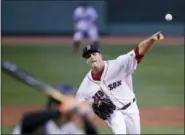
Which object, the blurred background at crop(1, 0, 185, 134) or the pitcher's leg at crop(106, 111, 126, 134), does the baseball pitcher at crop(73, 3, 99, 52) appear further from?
the pitcher's leg at crop(106, 111, 126, 134)

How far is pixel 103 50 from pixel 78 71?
4.51m

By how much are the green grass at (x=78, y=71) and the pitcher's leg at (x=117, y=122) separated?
645cm

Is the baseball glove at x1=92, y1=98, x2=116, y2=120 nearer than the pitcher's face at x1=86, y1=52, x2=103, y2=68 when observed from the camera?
No

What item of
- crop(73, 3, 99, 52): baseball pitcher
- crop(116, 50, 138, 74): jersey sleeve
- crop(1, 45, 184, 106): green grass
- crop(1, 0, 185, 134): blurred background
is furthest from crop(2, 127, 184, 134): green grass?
crop(73, 3, 99, 52): baseball pitcher

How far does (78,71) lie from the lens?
1853 cm

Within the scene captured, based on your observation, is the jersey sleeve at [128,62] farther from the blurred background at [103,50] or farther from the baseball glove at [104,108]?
the blurred background at [103,50]

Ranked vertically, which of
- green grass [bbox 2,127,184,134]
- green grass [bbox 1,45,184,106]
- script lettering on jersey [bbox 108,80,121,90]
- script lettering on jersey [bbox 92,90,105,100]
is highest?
green grass [bbox 1,45,184,106]

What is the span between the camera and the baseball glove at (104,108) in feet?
25.3

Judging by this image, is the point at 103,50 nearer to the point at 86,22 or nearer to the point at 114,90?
the point at 86,22

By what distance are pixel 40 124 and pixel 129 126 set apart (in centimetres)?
418

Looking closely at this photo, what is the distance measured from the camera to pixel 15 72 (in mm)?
4012

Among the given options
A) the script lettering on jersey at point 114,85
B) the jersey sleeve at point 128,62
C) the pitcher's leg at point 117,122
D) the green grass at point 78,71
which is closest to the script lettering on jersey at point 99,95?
the script lettering on jersey at point 114,85

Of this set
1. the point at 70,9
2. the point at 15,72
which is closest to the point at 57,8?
the point at 70,9

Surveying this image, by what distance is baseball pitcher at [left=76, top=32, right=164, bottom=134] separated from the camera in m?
7.68
